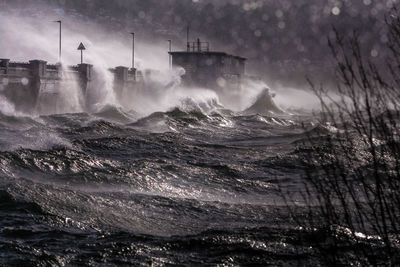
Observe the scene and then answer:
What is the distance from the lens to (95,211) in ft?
44.0

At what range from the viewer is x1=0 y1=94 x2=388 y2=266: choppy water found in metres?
10.1

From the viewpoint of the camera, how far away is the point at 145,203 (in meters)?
15.0

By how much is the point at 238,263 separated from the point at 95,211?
4924mm

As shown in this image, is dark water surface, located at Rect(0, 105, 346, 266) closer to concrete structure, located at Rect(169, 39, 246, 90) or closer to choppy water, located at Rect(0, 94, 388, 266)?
choppy water, located at Rect(0, 94, 388, 266)

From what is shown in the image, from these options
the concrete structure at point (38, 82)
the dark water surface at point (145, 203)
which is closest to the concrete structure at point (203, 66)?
the concrete structure at point (38, 82)

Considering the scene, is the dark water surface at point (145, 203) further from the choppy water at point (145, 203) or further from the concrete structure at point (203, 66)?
the concrete structure at point (203, 66)

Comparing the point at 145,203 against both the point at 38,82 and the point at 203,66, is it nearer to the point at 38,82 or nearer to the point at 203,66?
the point at 38,82

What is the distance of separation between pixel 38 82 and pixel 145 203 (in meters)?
32.4

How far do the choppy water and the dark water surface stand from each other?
3cm

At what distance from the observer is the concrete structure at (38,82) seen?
41656 mm

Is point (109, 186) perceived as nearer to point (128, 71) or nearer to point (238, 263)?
point (238, 263)

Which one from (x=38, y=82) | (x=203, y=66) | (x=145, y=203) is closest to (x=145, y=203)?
(x=145, y=203)

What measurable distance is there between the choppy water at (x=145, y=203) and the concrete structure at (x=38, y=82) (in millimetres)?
13762

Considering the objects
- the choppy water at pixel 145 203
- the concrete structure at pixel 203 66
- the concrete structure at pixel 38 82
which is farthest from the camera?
the concrete structure at pixel 203 66
